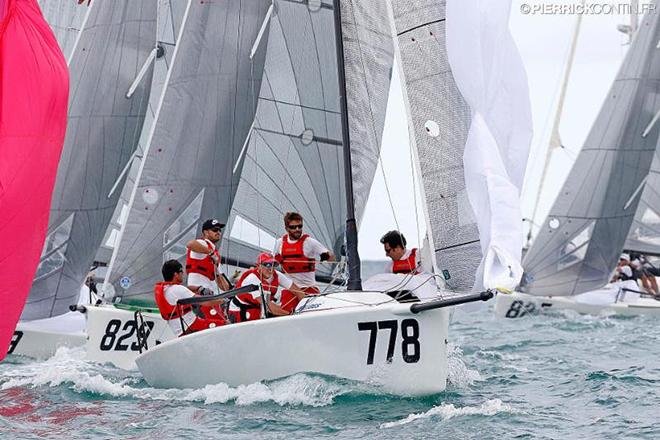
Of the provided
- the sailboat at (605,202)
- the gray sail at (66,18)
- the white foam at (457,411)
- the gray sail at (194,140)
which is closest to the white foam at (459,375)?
the white foam at (457,411)

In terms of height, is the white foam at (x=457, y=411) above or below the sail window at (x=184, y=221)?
below

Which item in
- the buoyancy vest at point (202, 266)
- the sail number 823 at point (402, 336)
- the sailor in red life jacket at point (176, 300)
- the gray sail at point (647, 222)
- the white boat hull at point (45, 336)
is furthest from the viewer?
the gray sail at point (647, 222)

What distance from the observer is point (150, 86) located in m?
17.4

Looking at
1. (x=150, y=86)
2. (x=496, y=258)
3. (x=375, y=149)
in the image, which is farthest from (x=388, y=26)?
(x=150, y=86)

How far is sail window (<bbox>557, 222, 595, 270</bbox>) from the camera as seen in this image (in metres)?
23.6

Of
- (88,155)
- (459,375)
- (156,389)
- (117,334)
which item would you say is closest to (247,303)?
(156,389)

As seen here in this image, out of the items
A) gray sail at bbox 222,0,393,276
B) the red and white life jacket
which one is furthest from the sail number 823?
gray sail at bbox 222,0,393,276

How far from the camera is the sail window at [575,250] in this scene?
23.6 meters

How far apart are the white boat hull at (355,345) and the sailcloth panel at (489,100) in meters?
0.68

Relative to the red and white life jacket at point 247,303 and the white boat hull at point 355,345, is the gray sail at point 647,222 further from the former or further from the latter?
the white boat hull at point 355,345

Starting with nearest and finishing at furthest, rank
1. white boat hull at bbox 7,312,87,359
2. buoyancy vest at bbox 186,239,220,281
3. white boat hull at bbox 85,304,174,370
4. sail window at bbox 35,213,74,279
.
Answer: buoyancy vest at bbox 186,239,220,281, white boat hull at bbox 85,304,174,370, white boat hull at bbox 7,312,87,359, sail window at bbox 35,213,74,279

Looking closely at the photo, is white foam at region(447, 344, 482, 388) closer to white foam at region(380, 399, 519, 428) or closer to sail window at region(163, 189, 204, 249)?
white foam at region(380, 399, 519, 428)

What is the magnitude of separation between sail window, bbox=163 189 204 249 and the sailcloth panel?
5168mm

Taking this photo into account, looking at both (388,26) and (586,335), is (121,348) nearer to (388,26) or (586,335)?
(388,26)
